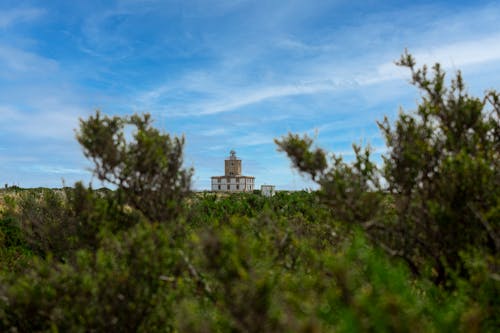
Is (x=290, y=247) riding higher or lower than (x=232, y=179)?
lower

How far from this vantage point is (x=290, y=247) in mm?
6688

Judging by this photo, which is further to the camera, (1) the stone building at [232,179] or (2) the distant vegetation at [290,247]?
(1) the stone building at [232,179]

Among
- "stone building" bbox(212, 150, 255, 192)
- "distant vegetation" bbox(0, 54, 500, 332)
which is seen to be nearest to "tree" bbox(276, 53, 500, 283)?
"distant vegetation" bbox(0, 54, 500, 332)

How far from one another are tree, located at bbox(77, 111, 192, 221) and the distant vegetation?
2 centimetres

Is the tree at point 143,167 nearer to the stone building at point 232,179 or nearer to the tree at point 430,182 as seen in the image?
the tree at point 430,182

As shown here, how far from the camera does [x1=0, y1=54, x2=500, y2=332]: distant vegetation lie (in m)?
4.70

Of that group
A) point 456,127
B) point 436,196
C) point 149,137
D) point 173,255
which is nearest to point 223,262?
point 173,255

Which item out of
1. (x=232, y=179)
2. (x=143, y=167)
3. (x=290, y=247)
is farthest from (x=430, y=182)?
(x=232, y=179)

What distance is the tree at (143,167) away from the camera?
21.0ft

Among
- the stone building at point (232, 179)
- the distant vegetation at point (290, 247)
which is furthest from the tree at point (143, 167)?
the stone building at point (232, 179)

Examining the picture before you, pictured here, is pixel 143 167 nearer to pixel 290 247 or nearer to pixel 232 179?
pixel 290 247

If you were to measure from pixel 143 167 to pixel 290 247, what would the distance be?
2.39 m

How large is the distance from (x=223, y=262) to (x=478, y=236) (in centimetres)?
348

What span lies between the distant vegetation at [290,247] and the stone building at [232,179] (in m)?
61.9
